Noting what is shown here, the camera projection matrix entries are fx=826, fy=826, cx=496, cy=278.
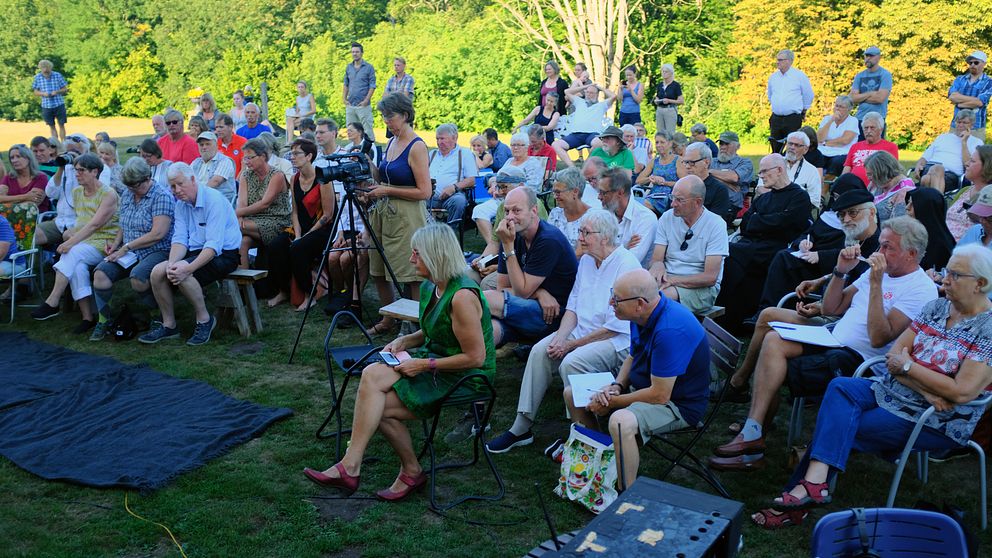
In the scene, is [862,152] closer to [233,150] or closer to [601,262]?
[601,262]

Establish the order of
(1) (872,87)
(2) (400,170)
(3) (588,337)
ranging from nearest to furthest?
(3) (588,337) → (2) (400,170) → (1) (872,87)

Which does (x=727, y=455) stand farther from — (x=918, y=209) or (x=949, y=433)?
(x=918, y=209)

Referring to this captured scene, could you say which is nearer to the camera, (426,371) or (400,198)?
(426,371)

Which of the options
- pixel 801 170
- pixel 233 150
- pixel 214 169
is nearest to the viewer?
pixel 801 170

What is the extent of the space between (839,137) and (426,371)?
7160mm

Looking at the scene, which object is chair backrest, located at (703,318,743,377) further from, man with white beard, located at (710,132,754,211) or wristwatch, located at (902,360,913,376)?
man with white beard, located at (710,132,754,211)

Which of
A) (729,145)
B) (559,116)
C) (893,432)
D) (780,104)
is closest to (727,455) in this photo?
(893,432)

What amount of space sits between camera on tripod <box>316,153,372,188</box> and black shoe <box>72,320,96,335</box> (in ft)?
8.37

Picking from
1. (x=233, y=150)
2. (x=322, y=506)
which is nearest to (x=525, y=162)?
(x=233, y=150)

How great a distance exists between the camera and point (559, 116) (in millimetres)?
13172

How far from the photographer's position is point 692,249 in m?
5.41

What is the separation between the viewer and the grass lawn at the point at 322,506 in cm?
363

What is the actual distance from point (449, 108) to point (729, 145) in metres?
15.7

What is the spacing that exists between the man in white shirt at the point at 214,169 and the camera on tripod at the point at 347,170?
2.70 metres
